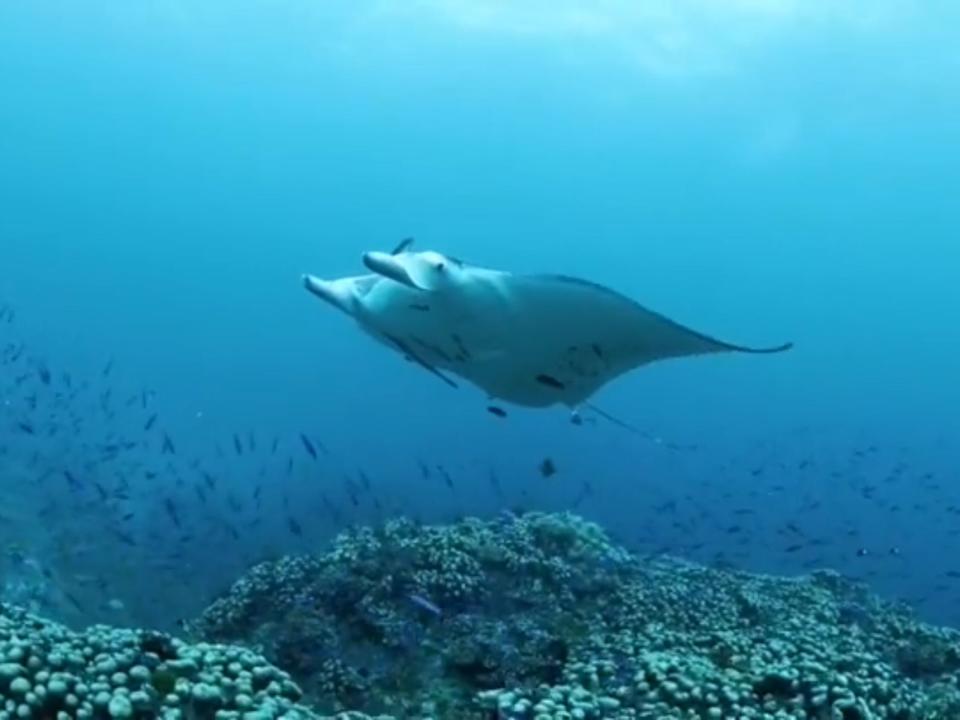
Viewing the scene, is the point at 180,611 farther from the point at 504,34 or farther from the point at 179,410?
the point at 179,410

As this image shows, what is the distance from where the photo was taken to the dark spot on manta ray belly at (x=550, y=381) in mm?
6578

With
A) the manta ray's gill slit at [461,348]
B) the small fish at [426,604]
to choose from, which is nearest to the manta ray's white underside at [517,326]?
the manta ray's gill slit at [461,348]

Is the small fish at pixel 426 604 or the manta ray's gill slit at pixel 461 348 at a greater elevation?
the manta ray's gill slit at pixel 461 348

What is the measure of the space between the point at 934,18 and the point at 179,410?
62058 mm

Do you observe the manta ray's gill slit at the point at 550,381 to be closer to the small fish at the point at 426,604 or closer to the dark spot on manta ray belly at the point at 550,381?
the dark spot on manta ray belly at the point at 550,381

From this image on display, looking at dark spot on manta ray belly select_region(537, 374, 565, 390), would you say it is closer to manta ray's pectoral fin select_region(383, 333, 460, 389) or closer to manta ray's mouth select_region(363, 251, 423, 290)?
manta ray's pectoral fin select_region(383, 333, 460, 389)

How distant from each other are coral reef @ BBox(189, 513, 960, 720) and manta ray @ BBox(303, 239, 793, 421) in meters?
1.93

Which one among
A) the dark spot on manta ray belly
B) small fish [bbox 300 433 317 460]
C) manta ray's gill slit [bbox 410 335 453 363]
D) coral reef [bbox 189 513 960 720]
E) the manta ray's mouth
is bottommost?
coral reef [bbox 189 513 960 720]

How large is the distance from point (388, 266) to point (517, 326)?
115 centimetres

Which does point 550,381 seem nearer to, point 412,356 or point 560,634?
point 412,356

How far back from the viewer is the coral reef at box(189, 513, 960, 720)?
224 inches

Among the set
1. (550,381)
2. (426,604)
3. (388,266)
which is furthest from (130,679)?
(426,604)

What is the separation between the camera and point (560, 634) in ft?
25.4

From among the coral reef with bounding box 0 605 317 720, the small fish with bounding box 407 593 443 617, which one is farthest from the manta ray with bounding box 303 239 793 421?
the small fish with bounding box 407 593 443 617
